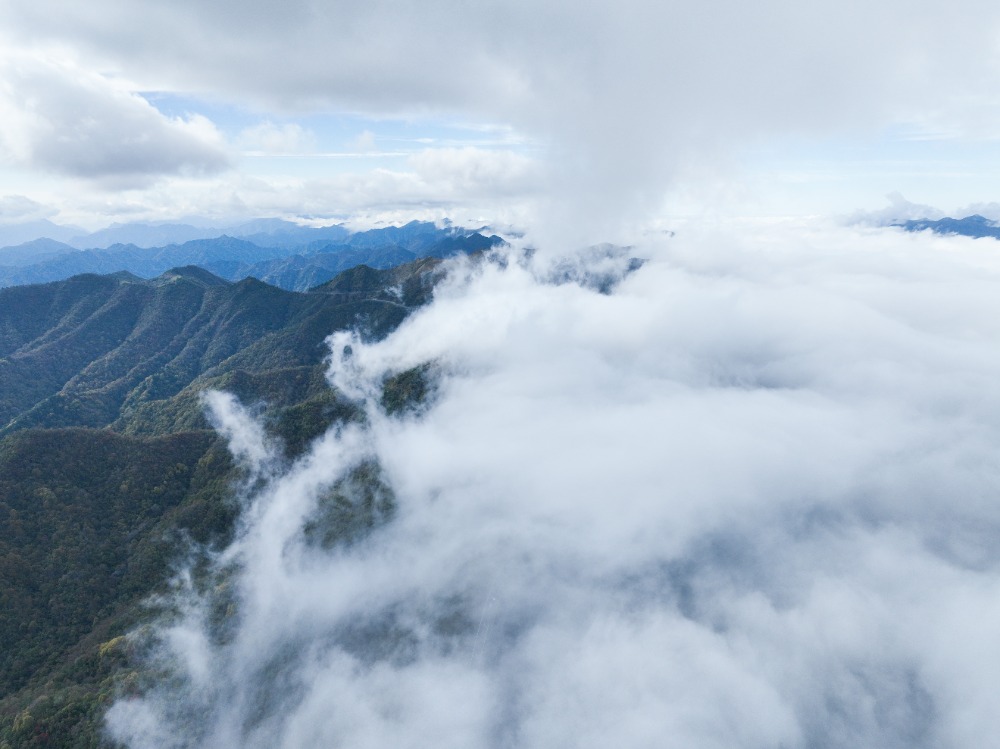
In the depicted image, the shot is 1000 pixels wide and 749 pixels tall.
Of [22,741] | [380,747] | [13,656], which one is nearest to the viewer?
[22,741]

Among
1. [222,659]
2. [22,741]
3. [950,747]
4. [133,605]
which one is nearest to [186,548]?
[133,605]

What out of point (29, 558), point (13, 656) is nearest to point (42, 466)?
point (29, 558)

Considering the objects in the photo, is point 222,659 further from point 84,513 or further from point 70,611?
point 84,513

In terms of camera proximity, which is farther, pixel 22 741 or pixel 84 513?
pixel 84 513

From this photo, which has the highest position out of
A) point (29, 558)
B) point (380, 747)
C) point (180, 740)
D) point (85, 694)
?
point (29, 558)

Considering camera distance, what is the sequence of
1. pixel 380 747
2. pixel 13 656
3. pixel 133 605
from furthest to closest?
1. pixel 380 747
2. pixel 133 605
3. pixel 13 656

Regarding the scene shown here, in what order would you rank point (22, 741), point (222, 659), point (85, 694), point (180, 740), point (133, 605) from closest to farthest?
point (22, 741) → point (85, 694) → point (180, 740) → point (133, 605) → point (222, 659)

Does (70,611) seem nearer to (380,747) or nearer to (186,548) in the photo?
(186,548)

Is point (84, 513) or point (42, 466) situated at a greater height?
point (42, 466)

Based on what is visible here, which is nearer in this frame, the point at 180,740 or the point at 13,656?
the point at 13,656
